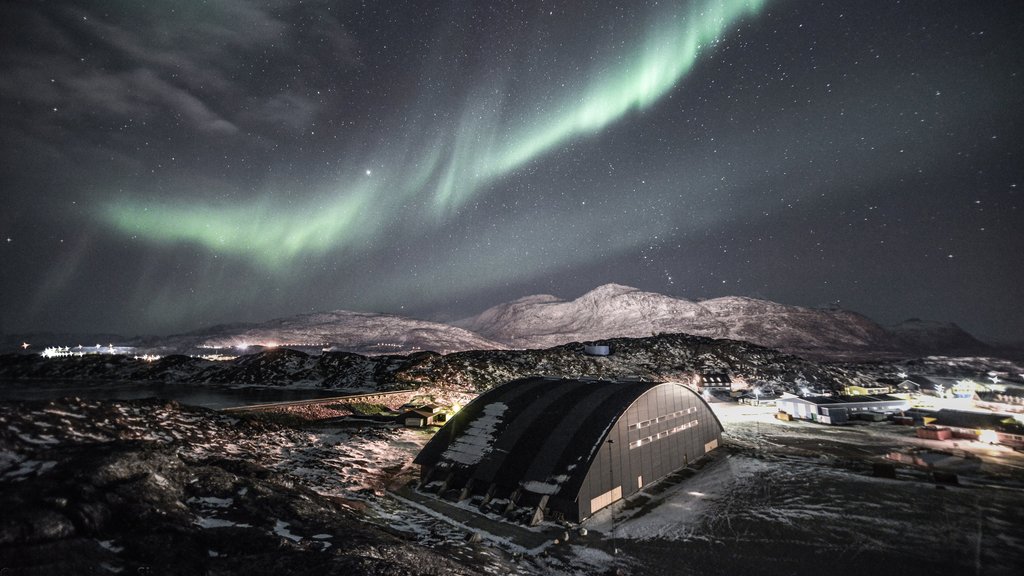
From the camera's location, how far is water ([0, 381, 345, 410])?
2776 inches

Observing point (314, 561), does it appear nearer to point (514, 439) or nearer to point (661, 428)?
point (514, 439)

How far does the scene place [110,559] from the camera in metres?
11.5

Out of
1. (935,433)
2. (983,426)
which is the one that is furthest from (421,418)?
(983,426)

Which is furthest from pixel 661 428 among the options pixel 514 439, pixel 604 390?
pixel 514 439

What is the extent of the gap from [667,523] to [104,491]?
24560 mm

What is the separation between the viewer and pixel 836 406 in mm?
55281

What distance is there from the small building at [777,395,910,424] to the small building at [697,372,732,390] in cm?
3862

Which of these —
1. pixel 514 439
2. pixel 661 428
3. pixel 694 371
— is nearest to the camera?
pixel 514 439

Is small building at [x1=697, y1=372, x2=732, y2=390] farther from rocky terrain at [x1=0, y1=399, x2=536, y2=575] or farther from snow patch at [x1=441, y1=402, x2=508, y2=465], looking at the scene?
rocky terrain at [x1=0, y1=399, x2=536, y2=575]

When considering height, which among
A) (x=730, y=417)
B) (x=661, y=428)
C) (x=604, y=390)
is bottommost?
(x=730, y=417)

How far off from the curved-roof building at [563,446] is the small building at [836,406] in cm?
3366

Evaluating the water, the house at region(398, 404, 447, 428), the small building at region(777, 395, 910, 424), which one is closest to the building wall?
the house at region(398, 404, 447, 428)

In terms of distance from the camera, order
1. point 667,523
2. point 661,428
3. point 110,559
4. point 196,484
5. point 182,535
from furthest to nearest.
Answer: point 661,428, point 667,523, point 196,484, point 182,535, point 110,559

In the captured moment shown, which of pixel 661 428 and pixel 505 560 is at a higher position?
pixel 661 428
